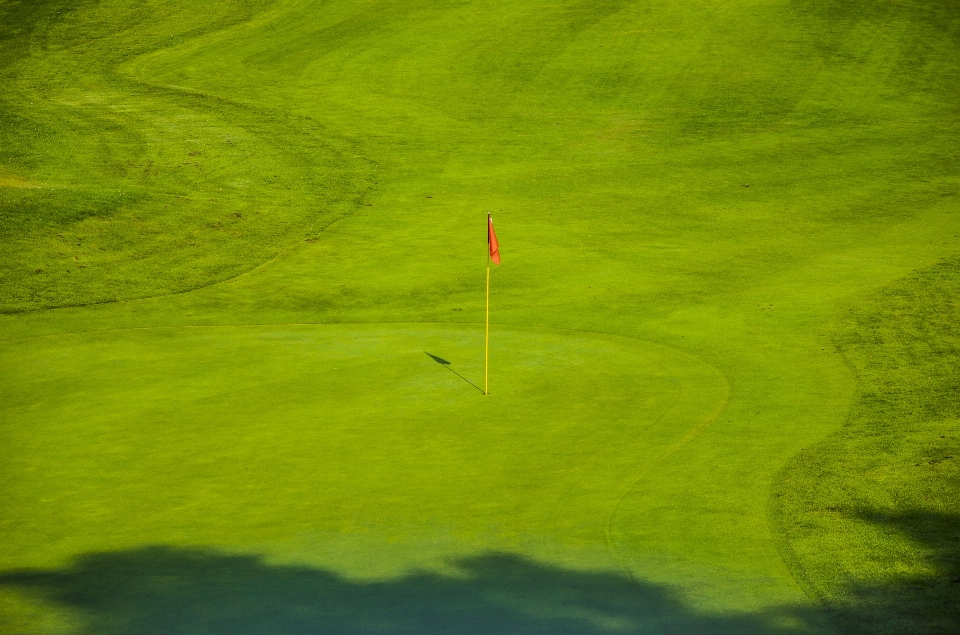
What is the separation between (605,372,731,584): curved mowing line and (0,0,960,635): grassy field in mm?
62

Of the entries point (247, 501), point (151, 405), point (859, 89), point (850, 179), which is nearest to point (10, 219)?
point (151, 405)

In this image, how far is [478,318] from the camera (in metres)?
16.6

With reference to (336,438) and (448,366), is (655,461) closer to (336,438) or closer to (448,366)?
(336,438)

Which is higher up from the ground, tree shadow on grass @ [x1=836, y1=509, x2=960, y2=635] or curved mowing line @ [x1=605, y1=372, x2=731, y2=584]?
tree shadow on grass @ [x1=836, y1=509, x2=960, y2=635]

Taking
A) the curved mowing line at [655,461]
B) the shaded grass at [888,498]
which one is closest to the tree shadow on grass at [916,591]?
the shaded grass at [888,498]

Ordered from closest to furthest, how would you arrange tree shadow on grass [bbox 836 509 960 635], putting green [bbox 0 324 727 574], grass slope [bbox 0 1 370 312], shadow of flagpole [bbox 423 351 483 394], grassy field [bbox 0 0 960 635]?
tree shadow on grass [bbox 836 509 960 635] → grassy field [bbox 0 0 960 635] → putting green [bbox 0 324 727 574] → shadow of flagpole [bbox 423 351 483 394] → grass slope [bbox 0 1 370 312]

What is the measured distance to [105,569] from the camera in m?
7.84

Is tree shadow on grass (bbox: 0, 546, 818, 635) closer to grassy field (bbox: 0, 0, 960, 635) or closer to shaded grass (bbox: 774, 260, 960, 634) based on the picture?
grassy field (bbox: 0, 0, 960, 635)

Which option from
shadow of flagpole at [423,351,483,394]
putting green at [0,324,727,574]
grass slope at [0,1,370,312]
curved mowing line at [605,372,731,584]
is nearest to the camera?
curved mowing line at [605,372,731,584]

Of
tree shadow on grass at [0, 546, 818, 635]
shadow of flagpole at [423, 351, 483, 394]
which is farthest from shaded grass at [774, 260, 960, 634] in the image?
shadow of flagpole at [423, 351, 483, 394]

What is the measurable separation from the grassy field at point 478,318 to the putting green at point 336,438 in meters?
0.05

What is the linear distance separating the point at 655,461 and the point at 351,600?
12.4 ft

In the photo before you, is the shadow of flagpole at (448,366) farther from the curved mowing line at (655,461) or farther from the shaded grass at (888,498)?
the shaded grass at (888,498)

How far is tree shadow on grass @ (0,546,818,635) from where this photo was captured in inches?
272
